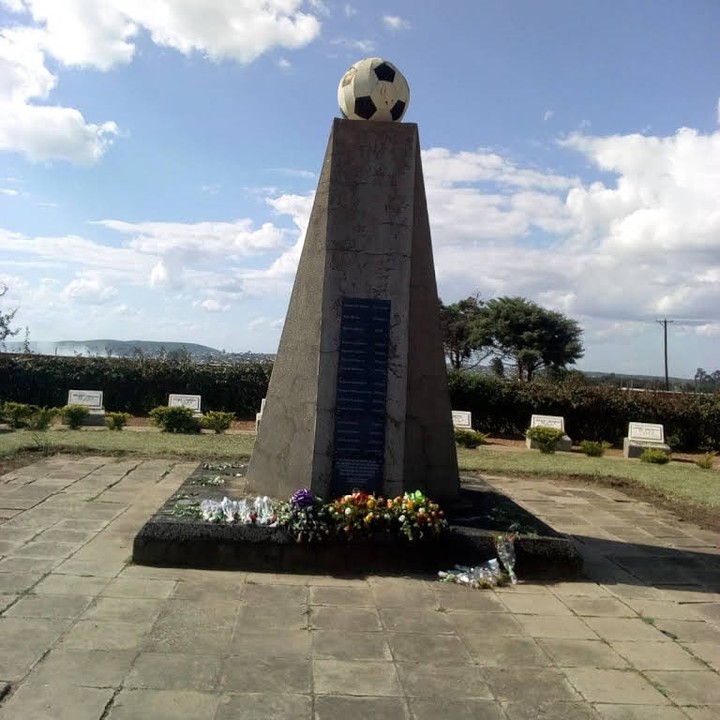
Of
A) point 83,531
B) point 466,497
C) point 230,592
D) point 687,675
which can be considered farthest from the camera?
point 466,497

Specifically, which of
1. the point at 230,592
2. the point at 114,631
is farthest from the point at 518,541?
the point at 114,631

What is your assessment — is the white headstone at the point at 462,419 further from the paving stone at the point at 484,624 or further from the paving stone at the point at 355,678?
the paving stone at the point at 355,678

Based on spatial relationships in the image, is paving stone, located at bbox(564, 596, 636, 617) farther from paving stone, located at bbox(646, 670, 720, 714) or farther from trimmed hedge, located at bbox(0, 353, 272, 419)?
trimmed hedge, located at bbox(0, 353, 272, 419)

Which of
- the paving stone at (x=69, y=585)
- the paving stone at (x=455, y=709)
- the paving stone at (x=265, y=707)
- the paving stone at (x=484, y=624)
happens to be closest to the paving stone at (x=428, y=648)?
the paving stone at (x=484, y=624)

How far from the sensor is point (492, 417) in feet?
63.3

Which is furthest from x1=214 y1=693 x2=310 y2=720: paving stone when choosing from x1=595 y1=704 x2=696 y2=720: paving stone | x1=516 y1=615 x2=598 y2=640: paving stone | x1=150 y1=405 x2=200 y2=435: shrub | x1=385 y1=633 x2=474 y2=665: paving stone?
x1=150 y1=405 x2=200 y2=435: shrub

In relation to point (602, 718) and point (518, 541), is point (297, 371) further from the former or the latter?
point (602, 718)

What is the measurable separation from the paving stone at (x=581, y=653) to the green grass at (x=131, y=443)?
7.49m

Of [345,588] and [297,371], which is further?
[297,371]

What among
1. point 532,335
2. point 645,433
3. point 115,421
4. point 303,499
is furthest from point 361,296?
point 532,335

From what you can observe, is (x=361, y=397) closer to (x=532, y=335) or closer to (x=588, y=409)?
(x=588, y=409)

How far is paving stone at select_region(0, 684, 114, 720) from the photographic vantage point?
114 inches

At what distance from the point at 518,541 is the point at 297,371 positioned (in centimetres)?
217

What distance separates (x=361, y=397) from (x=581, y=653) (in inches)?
98.4
